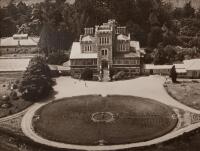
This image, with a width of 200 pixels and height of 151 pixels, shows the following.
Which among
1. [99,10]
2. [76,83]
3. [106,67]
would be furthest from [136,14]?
[76,83]

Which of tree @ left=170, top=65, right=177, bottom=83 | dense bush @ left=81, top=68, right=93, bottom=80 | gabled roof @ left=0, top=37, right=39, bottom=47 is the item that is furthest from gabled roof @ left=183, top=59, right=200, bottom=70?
gabled roof @ left=0, top=37, right=39, bottom=47

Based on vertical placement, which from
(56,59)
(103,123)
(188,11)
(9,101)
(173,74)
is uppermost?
(188,11)

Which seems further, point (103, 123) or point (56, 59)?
point (56, 59)

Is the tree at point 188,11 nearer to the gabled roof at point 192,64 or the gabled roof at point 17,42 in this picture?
the gabled roof at point 192,64

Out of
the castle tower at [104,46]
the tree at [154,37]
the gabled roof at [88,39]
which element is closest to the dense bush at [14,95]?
the castle tower at [104,46]

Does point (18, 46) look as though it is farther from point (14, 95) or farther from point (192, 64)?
point (192, 64)

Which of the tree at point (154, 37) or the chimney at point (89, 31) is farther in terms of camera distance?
the tree at point (154, 37)

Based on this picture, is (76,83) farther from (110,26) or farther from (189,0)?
(189,0)

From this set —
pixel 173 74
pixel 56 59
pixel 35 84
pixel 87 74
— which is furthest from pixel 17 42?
pixel 173 74
